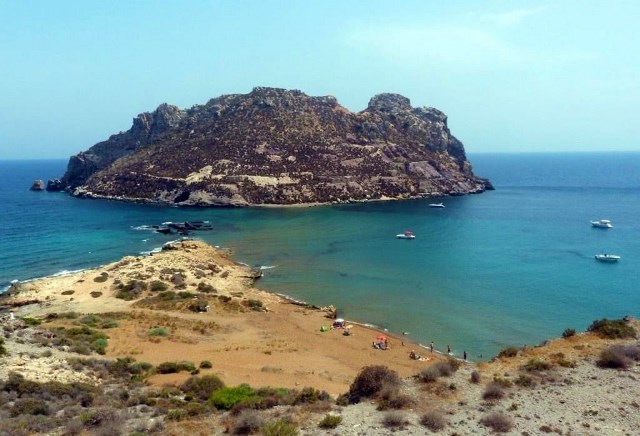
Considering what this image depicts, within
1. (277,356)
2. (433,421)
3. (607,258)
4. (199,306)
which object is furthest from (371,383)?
(607,258)

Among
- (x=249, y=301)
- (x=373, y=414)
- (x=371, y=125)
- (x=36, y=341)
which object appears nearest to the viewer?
(x=373, y=414)

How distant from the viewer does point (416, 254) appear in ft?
210

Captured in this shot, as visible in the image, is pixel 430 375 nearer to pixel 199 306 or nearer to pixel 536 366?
pixel 536 366

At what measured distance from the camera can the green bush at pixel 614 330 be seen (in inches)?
990

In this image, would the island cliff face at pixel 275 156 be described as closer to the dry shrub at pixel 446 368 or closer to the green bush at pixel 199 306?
the green bush at pixel 199 306

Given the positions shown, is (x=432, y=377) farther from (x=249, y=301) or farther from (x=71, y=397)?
(x=249, y=301)

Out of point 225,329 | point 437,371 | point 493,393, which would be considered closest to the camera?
point 493,393

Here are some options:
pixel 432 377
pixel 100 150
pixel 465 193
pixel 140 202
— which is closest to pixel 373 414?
pixel 432 377

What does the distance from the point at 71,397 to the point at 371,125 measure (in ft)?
447

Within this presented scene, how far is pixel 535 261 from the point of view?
193 feet

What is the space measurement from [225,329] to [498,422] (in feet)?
80.1

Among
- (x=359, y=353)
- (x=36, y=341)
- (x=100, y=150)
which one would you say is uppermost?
(x=100, y=150)

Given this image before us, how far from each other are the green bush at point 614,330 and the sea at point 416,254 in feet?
26.0

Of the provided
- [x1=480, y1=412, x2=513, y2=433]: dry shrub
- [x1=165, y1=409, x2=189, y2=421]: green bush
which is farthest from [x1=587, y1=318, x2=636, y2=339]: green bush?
[x1=165, y1=409, x2=189, y2=421]: green bush
